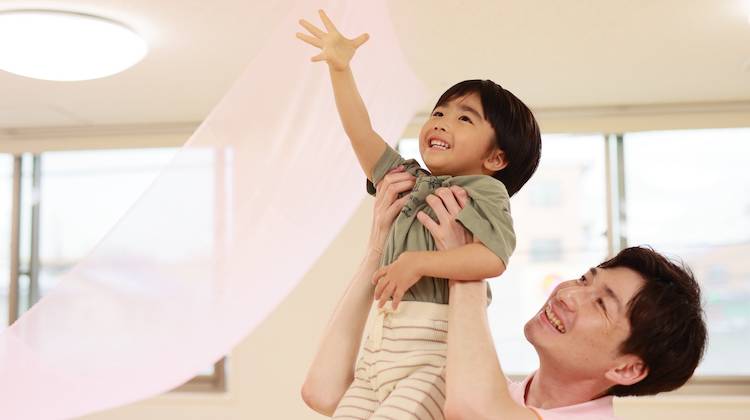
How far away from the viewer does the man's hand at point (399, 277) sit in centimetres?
120

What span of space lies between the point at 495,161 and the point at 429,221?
209mm

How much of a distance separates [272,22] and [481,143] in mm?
1616

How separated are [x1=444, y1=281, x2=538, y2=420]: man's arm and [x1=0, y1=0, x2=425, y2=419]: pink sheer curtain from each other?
51cm

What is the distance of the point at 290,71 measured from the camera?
1628 millimetres

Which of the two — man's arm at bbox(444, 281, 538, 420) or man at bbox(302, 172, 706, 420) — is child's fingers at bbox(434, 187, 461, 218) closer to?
man at bbox(302, 172, 706, 420)

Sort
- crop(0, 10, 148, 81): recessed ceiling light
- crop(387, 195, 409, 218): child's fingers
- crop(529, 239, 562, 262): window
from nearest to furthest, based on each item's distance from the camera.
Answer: crop(387, 195, 409, 218): child's fingers, crop(0, 10, 148, 81): recessed ceiling light, crop(529, 239, 562, 262): window

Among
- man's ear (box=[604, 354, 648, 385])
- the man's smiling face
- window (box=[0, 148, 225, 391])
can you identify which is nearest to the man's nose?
the man's smiling face

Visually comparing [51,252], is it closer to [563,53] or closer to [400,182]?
[563,53]

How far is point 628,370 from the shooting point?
1.32 m

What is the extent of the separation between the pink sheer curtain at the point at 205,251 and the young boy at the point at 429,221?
9.3 inches

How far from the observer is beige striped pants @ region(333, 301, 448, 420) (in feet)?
3.89

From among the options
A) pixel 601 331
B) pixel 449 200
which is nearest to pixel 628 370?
pixel 601 331

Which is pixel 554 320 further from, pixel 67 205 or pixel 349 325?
pixel 67 205

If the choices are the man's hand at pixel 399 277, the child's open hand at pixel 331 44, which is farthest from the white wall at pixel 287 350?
the man's hand at pixel 399 277
